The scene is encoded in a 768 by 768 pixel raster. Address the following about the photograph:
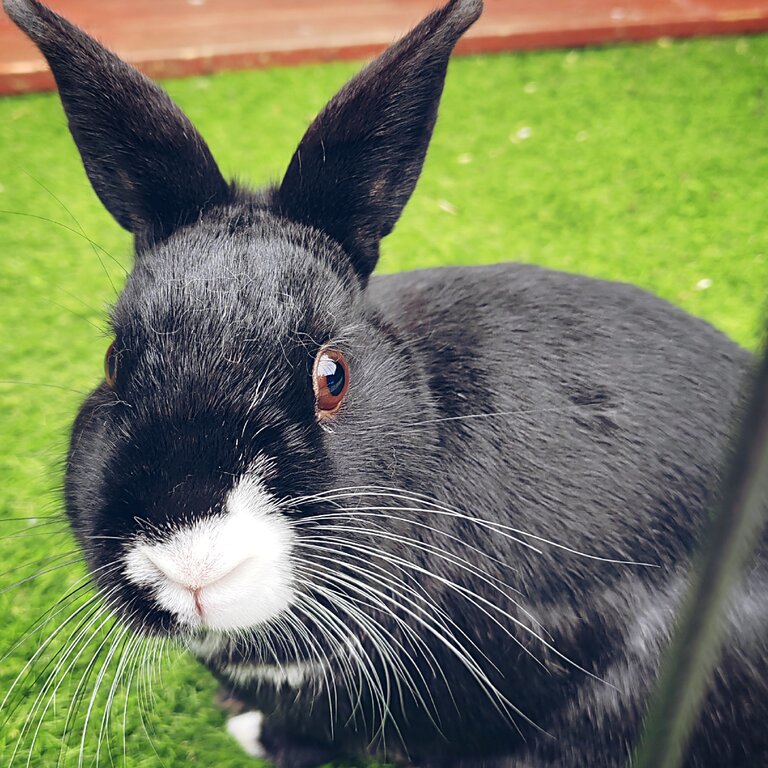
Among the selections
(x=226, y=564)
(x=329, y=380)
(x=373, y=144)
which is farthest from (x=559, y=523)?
(x=373, y=144)

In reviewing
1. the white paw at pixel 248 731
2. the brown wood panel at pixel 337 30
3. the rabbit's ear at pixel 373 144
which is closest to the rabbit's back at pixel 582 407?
the rabbit's ear at pixel 373 144

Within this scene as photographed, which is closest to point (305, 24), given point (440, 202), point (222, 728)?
point (440, 202)

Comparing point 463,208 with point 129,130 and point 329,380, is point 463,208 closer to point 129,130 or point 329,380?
point 129,130

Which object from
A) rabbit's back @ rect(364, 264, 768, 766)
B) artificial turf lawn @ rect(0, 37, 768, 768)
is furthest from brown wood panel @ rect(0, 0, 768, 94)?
rabbit's back @ rect(364, 264, 768, 766)

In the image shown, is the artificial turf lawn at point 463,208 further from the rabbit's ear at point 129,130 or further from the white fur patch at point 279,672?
the rabbit's ear at point 129,130

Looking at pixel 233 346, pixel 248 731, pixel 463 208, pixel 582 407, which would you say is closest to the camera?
pixel 233 346

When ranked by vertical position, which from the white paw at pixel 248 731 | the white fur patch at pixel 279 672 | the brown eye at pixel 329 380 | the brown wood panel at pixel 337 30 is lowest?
the white paw at pixel 248 731
